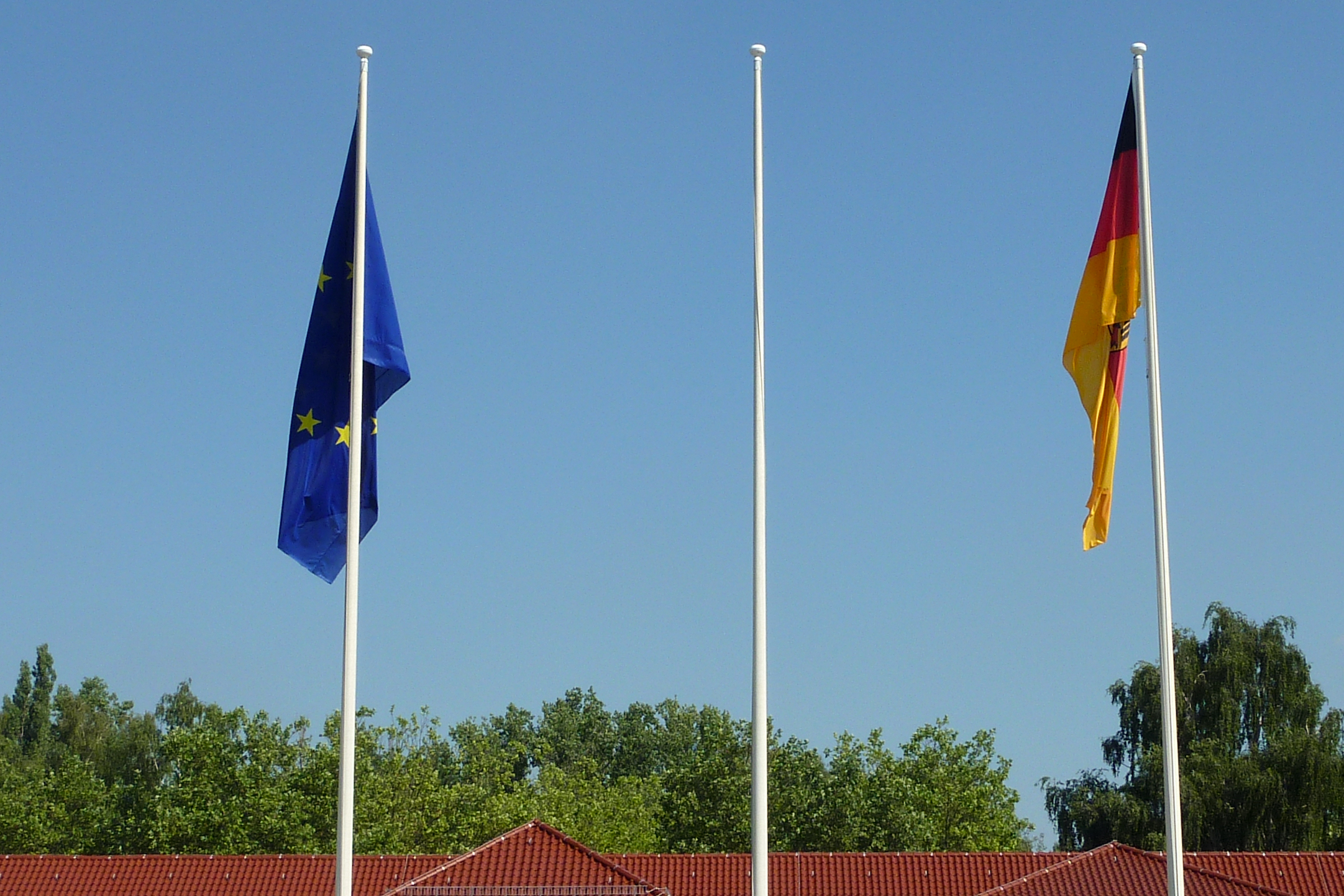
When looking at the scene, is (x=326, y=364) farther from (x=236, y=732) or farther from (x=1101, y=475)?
(x=236, y=732)

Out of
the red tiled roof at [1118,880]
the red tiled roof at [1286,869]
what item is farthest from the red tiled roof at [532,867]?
the red tiled roof at [1286,869]

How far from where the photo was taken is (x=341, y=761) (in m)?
14.1

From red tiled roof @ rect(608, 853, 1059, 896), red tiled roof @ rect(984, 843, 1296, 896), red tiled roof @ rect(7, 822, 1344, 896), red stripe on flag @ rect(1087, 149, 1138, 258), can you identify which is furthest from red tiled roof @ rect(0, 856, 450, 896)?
red stripe on flag @ rect(1087, 149, 1138, 258)

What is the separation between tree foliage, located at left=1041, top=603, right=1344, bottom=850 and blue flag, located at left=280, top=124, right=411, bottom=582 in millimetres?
37583

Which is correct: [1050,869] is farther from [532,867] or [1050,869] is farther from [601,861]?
[532,867]

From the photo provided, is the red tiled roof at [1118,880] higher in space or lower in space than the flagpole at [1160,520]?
lower

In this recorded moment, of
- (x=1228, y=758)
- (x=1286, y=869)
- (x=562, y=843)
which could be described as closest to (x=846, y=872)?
(x=562, y=843)

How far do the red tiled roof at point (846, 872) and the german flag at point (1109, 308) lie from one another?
64.7ft

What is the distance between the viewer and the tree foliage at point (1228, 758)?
46.9 metres

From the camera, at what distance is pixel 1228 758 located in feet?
160

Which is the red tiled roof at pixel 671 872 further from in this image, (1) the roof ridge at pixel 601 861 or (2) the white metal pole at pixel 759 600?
(2) the white metal pole at pixel 759 600

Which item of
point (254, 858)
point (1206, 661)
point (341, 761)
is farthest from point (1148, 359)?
point (1206, 661)

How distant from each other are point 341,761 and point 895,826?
109 ft

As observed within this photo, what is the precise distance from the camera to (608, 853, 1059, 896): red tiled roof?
32750mm
